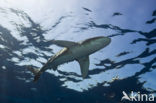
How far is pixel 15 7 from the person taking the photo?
1310cm

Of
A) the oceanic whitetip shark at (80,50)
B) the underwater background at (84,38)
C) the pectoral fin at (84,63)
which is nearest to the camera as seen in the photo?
the oceanic whitetip shark at (80,50)

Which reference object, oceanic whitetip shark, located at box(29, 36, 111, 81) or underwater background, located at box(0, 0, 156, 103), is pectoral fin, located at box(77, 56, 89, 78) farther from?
underwater background, located at box(0, 0, 156, 103)

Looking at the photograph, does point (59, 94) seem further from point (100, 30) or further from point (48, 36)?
point (100, 30)

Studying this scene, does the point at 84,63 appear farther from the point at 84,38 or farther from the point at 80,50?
the point at 84,38

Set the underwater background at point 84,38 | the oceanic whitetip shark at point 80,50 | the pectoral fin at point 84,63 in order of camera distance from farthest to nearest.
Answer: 1. the underwater background at point 84,38
2. the pectoral fin at point 84,63
3. the oceanic whitetip shark at point 80,50

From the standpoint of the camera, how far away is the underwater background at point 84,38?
1262 centimetres

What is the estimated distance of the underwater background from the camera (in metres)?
12.6

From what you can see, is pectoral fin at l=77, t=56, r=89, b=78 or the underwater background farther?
the underwater background

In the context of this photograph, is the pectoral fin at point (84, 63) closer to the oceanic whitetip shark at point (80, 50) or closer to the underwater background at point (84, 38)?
the oceanic whitetip shark at point (80, 50)

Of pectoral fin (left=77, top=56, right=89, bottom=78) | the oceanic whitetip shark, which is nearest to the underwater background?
pectoral fin (left=77, top=56, right=89, bottom=78)

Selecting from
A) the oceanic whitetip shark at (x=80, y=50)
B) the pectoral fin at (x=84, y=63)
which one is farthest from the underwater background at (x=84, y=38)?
the oceanic whitetip shark at (x=80, y=50)

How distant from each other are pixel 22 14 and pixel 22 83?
46.1 ft

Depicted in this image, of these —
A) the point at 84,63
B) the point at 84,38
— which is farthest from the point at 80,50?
the point at 84,38

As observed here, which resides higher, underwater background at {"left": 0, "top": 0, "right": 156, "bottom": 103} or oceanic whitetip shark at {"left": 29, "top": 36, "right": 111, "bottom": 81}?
underwater background at {"left": 0, "top": 0, "right": 156, "bottom": 103}
